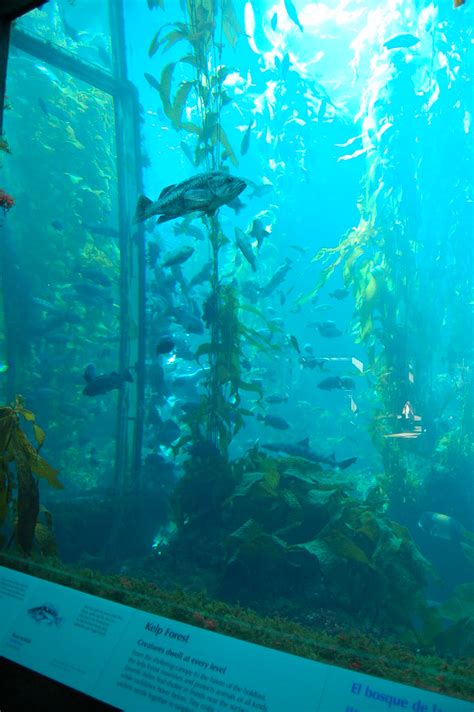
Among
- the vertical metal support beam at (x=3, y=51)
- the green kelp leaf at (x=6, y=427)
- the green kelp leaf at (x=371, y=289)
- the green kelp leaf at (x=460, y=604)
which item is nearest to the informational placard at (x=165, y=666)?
the green kelp leaf at (x=6, y=427)

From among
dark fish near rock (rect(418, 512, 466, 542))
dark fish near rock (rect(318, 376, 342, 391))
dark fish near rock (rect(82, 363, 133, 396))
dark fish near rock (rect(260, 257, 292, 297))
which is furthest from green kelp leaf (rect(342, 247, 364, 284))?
dark fish near rock (rect(82, 363, 133, 396))

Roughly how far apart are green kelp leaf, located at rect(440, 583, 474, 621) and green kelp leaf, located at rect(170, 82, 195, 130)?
6.58 m

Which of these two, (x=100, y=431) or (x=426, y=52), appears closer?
(x=426, y=52)

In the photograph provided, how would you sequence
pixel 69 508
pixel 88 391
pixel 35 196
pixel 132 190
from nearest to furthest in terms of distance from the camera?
pixel 88 391, pixel 69 508, pixel 132 190, pixel 35 196

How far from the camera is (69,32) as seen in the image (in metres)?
9.20

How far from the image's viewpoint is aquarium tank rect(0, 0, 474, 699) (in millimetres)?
3223

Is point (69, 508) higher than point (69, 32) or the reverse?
the reverse

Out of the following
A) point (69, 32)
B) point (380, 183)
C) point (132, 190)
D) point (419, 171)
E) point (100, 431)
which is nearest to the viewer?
point (132, 190)

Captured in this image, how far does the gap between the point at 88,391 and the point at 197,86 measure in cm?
459

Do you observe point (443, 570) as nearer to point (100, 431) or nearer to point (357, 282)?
point (357, 282)

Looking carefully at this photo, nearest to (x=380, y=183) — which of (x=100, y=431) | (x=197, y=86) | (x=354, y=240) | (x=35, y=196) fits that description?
(x=354, y=240)

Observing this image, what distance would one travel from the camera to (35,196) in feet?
51.9

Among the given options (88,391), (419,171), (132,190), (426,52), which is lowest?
(88,391)

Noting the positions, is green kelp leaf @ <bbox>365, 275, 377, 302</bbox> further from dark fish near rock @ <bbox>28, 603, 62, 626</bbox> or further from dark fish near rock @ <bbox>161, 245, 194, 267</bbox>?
dark fish near rock @ <bbox>28, 603, 62, 626</bbox>
